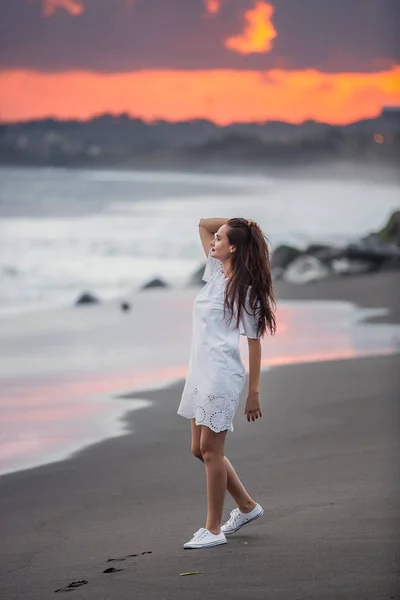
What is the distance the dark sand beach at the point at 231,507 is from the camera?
2.88m

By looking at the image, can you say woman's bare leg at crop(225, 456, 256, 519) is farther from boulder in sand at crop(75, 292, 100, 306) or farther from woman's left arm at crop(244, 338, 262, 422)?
boulder in sand at crop(75, 292, 100, 306)

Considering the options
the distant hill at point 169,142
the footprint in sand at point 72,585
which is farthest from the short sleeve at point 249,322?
the distant hill at point 169,142

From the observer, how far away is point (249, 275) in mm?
3373

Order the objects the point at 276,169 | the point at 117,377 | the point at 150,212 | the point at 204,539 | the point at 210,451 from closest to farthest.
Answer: the point at 204,539
the point at 210,451
the point at 117,377
the point at 276,169
the point at 150,212

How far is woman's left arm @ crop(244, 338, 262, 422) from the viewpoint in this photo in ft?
11.0

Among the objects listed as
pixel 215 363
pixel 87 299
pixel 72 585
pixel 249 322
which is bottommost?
pixel 72 585

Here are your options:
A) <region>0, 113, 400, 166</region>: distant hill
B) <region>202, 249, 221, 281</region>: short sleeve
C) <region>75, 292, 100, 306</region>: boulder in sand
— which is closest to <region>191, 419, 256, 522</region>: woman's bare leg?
<region>202, 249, 221, 281</region>: short sleeve

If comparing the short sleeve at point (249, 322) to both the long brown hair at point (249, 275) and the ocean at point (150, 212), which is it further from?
the ocean at point (150, 212)

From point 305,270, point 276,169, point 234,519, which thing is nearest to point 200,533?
point 234,519

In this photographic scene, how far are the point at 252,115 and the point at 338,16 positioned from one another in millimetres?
3350

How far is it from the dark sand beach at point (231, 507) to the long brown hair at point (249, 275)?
0.66 meters

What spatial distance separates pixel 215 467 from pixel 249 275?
0.58 metres

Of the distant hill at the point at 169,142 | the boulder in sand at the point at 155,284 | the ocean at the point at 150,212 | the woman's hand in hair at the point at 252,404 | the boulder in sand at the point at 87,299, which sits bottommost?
the woman's hand in hair at the point at 252,404

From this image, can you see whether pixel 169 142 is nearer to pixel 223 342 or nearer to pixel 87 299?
pixel 87 299
